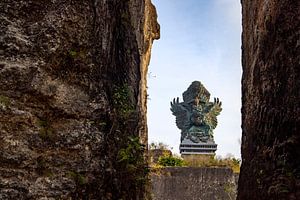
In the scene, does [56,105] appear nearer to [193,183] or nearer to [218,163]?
[193,183]

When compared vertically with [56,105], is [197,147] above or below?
above

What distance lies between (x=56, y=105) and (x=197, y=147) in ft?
80.8

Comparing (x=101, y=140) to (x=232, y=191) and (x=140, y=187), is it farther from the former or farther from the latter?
(x=232, y=191)

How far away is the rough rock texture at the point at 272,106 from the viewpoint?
219 inches

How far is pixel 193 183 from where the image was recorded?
1605 cm

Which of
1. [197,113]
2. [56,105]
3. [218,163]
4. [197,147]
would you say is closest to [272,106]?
[56,105]

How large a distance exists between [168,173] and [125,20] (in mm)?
10370

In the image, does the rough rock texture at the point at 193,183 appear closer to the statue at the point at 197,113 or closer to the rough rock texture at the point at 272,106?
the rough rock texture at the point at 272,106

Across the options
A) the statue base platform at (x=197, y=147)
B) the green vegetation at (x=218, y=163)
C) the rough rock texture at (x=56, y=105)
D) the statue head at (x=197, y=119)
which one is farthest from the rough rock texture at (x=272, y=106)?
the statue head at (x=197, y=119)

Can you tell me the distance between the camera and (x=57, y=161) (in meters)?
3.75

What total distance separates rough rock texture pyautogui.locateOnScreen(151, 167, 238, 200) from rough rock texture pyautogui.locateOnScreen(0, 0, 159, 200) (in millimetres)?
11564

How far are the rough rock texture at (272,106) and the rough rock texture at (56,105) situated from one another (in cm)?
205

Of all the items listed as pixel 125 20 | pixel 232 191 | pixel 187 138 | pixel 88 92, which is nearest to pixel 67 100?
pixel 88 92

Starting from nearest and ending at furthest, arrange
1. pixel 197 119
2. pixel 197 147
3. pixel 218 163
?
1. pixel 218 163
2. pixel 197 147
3. pixel 197 119
